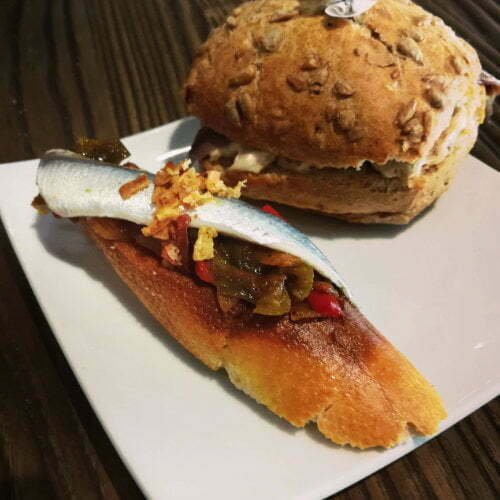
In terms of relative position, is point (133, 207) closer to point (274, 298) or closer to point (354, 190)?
point (274, 298)

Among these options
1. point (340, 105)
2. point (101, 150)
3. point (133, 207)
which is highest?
point (340, 105)

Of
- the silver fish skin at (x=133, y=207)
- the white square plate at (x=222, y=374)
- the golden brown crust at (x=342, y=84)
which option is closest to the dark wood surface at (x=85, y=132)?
the white square plate at (x=222, y=374)

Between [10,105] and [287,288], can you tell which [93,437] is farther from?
[10,105]

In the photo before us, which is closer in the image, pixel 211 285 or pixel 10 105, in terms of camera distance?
pixel 211 285

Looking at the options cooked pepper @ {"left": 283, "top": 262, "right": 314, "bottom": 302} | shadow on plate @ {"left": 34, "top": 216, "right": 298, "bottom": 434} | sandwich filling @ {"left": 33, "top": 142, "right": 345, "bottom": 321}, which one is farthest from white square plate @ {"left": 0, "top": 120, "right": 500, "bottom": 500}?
cooked pepper @ {"left": 283, "top": 262, "right": 314, "bottom": 302}

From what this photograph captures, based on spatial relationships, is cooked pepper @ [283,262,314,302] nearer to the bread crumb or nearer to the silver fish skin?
the silver fish skin

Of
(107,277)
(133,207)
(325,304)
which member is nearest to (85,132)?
(107,277)

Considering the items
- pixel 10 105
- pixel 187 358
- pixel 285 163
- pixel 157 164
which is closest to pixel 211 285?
pixel 187 358
